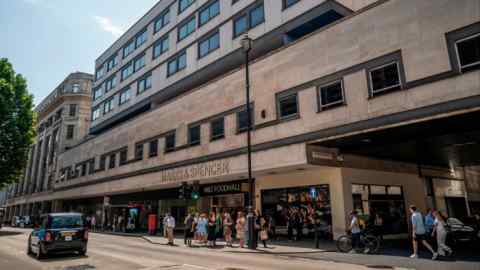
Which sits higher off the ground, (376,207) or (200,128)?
(200,128)

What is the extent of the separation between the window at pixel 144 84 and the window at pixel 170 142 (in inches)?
396

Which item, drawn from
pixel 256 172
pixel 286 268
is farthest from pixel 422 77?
pixel 256 172

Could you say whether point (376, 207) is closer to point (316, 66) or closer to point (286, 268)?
point (316, 66)

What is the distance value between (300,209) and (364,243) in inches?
237

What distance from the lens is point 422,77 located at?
1288 cm

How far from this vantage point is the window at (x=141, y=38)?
39181 mm

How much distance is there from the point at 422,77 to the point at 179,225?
24.0m

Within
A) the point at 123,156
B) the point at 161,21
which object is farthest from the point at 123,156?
the point at 161,21

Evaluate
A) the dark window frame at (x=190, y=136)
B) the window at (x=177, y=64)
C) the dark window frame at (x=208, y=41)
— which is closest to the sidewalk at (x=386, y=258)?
the dark window frame at (x=190, y=136)

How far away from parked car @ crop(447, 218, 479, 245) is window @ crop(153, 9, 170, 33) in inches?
1246

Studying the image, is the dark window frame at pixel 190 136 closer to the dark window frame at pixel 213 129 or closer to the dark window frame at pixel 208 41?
the dark window frame at pixel 213 129

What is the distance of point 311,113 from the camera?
16.9 m

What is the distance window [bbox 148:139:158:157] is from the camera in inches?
1159

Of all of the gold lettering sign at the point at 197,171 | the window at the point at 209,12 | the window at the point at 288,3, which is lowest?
the gold lettering sign at the point at 197,171
